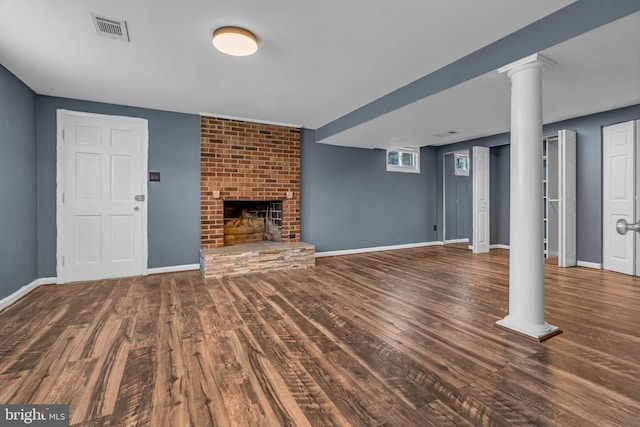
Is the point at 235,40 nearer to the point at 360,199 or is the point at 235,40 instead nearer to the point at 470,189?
the point at 360,199

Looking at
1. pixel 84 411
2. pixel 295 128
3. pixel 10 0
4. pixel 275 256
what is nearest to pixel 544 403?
pixel 84 411

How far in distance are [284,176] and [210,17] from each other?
3.11 meters

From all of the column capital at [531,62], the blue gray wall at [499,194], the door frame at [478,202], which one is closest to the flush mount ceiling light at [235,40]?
the column capital at [531,62]

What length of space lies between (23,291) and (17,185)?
1163 mm

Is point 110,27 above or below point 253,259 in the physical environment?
above

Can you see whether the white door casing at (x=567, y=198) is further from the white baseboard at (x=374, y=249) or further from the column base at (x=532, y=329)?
the column base at (x=532, y=329)

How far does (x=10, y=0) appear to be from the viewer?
2033mm

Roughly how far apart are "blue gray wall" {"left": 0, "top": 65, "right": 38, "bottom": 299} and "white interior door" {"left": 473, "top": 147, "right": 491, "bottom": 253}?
272 inches

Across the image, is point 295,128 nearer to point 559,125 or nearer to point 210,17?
point 210,17

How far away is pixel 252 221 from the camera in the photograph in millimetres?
5422

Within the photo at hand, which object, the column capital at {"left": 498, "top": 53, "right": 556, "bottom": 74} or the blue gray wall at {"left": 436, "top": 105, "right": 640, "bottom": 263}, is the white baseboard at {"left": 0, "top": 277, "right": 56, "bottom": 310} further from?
the blue gray wall at {"left": 436, "top": 105, "right": 640, "bottom": 263}

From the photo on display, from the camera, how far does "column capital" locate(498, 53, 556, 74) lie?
230 cm

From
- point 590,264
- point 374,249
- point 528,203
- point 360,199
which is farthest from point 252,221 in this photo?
point 590,264

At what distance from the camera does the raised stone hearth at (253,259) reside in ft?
13.5
